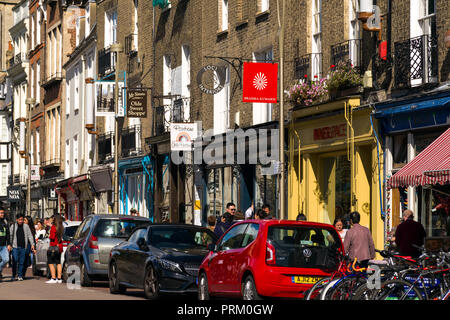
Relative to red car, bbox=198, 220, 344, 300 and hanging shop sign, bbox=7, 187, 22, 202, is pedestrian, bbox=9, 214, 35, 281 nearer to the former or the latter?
red car, bbox=198, 220, 344, 300

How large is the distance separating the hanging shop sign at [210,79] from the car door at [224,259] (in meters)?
14.2

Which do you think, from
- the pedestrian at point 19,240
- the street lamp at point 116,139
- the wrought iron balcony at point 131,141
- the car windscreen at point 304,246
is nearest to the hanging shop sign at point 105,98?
the wrought iron balcony at point 131,141

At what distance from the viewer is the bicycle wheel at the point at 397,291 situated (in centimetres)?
1265

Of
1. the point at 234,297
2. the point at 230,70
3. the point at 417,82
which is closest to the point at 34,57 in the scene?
the point at 230,70

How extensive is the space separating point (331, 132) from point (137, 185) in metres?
19.0

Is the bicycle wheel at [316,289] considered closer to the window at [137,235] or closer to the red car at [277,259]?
the red car at [277,259]

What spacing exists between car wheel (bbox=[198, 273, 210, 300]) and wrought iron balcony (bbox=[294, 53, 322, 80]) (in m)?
9.68

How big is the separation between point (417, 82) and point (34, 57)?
47568 millimetres

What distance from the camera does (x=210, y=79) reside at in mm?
33219

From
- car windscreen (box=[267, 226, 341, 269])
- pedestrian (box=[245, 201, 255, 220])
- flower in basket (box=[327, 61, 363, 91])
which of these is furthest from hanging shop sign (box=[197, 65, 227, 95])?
car windscreen (box=[267, 226, 341, 269])

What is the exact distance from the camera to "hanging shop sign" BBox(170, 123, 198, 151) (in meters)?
35.3

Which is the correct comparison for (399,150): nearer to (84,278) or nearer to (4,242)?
(84,278)

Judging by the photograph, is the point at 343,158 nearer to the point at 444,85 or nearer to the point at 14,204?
the point at 444,85

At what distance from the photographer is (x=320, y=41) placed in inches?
1113
